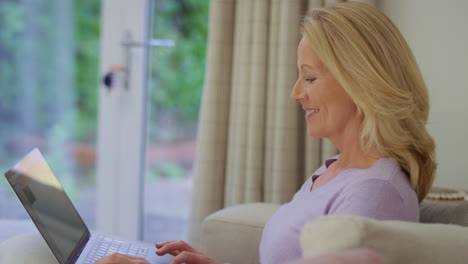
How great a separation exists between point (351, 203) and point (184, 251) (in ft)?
1.38

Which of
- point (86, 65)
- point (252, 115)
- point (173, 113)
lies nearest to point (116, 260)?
point (252, 115)

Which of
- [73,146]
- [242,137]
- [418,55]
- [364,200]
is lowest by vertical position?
[73,146]

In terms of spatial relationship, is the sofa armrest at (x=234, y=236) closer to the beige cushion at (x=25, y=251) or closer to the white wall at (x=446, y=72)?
the beige cushion at (x=25, y=251)

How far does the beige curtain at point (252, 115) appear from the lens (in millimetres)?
2281

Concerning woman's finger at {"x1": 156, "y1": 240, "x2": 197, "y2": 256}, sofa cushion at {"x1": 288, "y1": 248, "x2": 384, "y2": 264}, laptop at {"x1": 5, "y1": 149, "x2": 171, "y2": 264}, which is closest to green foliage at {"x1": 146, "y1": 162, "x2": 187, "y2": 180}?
laptop at {"x1": 5, "y1": 149, "x2": 171, "y2": 264}

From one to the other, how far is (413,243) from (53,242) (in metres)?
0.72

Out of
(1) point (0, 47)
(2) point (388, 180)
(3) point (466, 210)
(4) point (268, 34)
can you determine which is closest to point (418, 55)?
(4) point (268, 34)

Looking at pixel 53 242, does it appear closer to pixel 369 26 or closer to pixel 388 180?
pixel 388 180

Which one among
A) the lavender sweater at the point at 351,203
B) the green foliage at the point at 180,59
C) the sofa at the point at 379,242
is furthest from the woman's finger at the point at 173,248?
the green foliage at the point at 180,59

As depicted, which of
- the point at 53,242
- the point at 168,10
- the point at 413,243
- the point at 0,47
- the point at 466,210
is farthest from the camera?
the point at 0,47

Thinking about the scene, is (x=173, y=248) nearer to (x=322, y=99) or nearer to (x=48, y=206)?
(x=48, y=206)

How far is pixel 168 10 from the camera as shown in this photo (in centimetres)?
288

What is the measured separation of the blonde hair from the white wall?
951 millimetres

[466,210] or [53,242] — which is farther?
[466,210]
